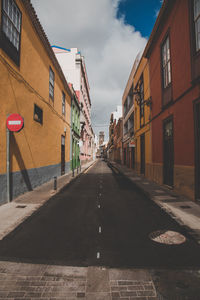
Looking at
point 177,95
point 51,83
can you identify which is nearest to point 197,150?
point 177,95

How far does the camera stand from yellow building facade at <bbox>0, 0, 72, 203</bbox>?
6707 mm

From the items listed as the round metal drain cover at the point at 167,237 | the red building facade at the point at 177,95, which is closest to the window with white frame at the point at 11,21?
the red building facade at the point at 177,95

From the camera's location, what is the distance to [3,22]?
21.5ft

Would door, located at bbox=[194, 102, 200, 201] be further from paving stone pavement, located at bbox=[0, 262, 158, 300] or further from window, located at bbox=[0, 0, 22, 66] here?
window, located at bbox=[0, 0, 22, 66]

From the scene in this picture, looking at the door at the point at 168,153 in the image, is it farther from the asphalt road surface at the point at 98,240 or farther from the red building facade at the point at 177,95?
the asphalt road surface at the point at 98,240

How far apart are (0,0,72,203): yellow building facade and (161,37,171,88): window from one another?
720cm

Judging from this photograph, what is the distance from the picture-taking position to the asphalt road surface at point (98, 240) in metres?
3.10

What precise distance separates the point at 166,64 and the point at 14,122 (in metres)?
8.80

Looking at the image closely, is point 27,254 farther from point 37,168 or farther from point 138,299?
point 37,168

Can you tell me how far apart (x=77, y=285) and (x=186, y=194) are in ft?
21.6

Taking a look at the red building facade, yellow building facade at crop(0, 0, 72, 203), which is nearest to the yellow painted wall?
yellow building facade at crop(0, 0, 72, 203)

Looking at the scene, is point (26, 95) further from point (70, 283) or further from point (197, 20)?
point (70, 283)

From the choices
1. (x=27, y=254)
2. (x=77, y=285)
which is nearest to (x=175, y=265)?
(x=77, y=285)

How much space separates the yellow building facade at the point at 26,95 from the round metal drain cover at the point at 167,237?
5.55 metres
